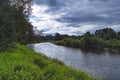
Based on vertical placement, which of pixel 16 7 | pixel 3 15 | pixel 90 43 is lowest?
pixel 90 43

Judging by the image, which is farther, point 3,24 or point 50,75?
point 3,24

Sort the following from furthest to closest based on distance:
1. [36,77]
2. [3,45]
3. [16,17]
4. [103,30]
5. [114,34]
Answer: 1. [103,30]
2. [114,34]
3. [16,17]
4. [3,45]
5. [36,77]

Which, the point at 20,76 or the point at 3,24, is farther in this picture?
the point at 3,24

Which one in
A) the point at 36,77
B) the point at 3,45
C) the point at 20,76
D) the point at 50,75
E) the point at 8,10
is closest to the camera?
the point at 20,76

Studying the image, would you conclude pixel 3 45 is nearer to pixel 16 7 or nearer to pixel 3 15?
pixel 3 15

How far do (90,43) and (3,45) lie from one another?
177 ft

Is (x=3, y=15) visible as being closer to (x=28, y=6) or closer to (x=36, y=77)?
(x=36, y=77)

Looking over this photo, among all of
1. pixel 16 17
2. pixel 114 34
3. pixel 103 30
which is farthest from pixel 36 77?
pixel 103 30

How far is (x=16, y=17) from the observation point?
36469mm

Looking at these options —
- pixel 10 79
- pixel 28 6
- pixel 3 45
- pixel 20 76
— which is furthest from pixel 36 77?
pixel 28 6

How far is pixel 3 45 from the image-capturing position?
20250 mm

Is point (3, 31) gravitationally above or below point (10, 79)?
above

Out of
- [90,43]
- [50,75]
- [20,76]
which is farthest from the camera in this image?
[90,43]

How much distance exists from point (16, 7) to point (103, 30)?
70.1 m
